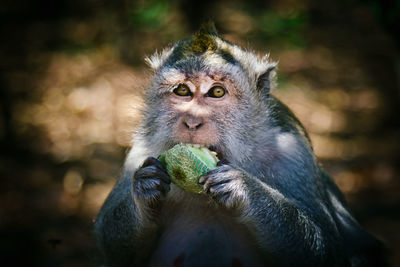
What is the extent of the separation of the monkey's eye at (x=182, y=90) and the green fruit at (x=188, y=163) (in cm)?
52

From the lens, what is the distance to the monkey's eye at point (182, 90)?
12.6 feet

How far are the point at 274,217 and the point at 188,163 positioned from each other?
76 cm

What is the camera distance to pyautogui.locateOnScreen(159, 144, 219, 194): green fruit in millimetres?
3340

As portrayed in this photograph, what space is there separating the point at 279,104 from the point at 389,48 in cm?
760

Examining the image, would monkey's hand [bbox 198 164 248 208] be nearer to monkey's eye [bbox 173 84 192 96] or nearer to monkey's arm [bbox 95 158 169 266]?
monkey's arm [bbox 95 158 169 266]

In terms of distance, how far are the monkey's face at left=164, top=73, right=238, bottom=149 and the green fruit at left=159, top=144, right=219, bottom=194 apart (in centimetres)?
12

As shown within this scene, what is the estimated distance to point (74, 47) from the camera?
458 inches

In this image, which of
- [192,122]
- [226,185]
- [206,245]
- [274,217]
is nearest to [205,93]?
[192,122]

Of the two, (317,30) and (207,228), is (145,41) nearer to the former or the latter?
(317,30)

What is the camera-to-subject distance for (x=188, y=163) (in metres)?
3.33

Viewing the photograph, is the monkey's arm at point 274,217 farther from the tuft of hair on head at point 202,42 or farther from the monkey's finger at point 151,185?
the tuft of hair on head at point 202,42

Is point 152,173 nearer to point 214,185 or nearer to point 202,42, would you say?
point 214,185

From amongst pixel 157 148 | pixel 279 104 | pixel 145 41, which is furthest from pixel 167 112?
pixel 145 41

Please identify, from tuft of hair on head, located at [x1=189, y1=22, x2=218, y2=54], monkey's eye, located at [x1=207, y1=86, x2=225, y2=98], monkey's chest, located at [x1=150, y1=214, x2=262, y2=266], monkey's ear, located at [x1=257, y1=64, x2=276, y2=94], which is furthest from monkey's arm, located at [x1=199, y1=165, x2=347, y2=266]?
tuft of hair on head, located at [x1=189, y1=22, x2=218, y2=54]
